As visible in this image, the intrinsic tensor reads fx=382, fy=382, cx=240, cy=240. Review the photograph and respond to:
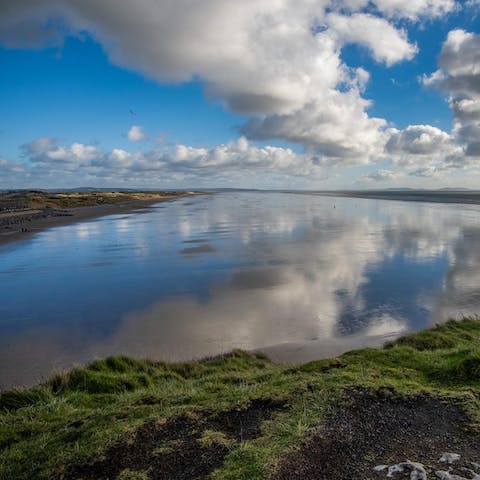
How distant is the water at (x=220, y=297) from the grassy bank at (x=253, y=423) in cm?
276

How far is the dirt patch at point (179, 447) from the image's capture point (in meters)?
4.58

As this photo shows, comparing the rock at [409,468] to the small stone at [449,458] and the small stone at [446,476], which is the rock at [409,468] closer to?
the small stone at [446,476]

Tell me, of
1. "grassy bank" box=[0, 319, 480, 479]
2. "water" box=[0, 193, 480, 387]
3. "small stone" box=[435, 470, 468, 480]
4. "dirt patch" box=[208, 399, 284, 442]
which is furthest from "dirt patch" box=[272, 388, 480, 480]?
"water" box=[0, 193, 480, 387]

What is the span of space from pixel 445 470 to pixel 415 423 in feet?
3.51

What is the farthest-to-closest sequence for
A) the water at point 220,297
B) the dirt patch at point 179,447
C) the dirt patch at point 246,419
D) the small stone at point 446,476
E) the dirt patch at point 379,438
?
the water at point 220,297 → the dirt patch at point 246,419 → the dirt patch at point 179,447 → the dirt patch at point 379,438 → the small stone at point 446,476

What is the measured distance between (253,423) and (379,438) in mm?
1722

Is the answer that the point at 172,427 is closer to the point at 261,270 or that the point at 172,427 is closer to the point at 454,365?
the point at 454,365

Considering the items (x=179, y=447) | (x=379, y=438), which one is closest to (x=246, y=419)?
(x=179, y=447)

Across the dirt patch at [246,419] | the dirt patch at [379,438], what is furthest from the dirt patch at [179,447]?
the dirt patch at [379,438]

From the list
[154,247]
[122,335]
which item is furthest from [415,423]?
[154,247]

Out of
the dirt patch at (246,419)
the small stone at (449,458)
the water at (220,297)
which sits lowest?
the water at (220,297)

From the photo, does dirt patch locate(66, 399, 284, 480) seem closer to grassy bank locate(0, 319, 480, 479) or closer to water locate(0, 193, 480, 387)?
grassy bank locate(0, 319, 480, 479)

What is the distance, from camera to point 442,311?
45.8ft

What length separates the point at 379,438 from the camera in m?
5.06
